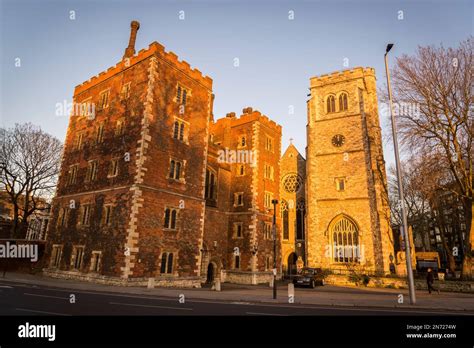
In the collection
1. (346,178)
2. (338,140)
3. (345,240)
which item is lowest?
(345,240)

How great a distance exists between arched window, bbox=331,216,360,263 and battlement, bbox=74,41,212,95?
2056 centimetres

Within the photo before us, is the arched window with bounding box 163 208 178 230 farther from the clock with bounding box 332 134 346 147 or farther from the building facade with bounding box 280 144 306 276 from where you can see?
the clock with bounding box 332 134 346 147

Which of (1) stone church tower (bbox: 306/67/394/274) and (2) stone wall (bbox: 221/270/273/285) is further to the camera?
(1) stone church tower (bbox: 306/67/394/274)

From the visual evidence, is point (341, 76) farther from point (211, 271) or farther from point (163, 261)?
point (163, 261)

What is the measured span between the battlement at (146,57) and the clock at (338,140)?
54.0ft

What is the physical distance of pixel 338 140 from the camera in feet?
115

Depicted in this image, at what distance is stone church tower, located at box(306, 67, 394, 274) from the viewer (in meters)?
30.5

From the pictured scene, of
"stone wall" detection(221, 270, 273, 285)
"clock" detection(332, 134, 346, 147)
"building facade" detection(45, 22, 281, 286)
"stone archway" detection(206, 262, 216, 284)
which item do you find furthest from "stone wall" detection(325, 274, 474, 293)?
"clock" detection(332, 134, 346, 147)

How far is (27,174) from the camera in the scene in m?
33.4

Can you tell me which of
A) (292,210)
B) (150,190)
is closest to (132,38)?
(150,190)

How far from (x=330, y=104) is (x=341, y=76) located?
3755 mm

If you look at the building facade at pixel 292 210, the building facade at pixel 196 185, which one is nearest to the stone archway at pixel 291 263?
the building facade at pixel 292 210

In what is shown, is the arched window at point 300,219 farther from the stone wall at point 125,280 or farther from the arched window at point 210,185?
the stone wall at point 125,280
